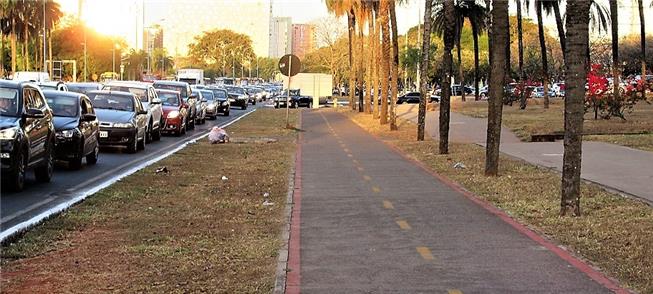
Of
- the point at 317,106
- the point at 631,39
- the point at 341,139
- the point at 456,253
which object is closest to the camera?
the point at 456,253

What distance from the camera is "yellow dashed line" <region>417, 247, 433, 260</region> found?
28.6 ft

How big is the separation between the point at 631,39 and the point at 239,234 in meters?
89.7

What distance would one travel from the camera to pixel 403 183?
1564cm

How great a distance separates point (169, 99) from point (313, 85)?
134 feet

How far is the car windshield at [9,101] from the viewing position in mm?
13977

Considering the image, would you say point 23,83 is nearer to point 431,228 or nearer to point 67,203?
point 67,203

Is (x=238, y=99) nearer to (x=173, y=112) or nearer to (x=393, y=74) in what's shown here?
(x=393, y=74)

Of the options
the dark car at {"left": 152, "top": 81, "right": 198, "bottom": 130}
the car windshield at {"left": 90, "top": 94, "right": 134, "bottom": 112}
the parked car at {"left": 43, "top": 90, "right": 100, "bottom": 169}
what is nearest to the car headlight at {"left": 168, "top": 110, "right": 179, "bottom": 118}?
the dark car at {"left": 152, "top": 81, "right": 198, "bottom": 130}

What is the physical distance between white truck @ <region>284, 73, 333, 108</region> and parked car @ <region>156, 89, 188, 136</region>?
39.0m

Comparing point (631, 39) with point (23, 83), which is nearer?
point (23, 83)

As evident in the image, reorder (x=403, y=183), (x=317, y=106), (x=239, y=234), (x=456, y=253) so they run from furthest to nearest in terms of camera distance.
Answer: (x=317, y=106)
(x=403, y=183)
(x=239, y=234)
(x=456, y=253)

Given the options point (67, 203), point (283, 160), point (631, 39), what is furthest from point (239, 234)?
point (631, 39)

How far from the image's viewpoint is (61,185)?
15.0 metres

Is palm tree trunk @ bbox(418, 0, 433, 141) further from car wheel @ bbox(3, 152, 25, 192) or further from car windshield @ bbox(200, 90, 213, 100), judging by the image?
car windshield @ bbox(200, 90, 213, 100)
